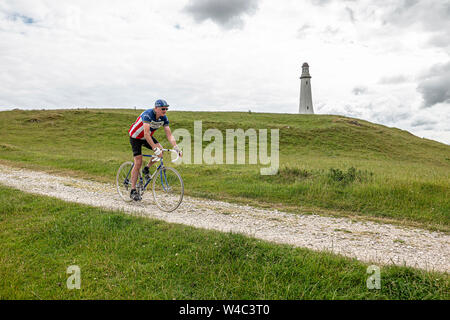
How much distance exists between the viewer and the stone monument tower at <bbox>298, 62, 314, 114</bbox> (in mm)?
77500

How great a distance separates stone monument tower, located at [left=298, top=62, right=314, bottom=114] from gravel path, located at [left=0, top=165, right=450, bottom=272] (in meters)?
72.1

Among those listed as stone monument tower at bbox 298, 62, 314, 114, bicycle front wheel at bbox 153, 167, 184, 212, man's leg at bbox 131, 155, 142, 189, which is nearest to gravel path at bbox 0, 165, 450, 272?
bicycle front wheel at bbox 153, 167, 184, 212

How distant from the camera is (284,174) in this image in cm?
1362

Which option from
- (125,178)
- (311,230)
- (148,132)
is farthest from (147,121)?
(311,230)

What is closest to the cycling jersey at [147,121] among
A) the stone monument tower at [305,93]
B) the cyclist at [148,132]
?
the cyclist at [148,132]

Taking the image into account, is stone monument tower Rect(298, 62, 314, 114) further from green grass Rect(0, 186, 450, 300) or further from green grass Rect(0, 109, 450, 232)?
green grass Rect(0, 186, 450, 300)

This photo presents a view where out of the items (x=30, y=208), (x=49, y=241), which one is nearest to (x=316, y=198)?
(x=49, y=241)

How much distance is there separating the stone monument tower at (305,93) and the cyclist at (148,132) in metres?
73.3

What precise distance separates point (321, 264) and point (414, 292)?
1.28 metres

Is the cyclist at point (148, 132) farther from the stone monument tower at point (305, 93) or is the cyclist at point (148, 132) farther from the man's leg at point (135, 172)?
the stone monument tower at point (305, 93)

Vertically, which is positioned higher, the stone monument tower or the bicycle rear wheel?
the stone monument tower

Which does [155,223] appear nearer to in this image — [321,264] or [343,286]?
[321,264]

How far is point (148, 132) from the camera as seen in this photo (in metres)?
8.77

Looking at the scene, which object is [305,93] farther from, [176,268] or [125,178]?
[176,268]
